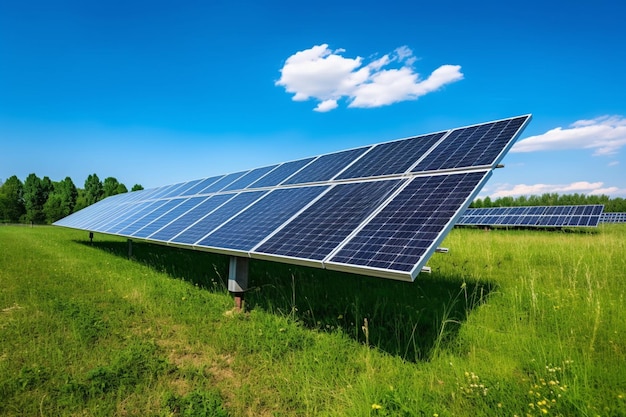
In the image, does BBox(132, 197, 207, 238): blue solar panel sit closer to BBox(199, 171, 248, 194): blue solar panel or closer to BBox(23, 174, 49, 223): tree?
BBox(199, 171, 248, 194): blue solar panel

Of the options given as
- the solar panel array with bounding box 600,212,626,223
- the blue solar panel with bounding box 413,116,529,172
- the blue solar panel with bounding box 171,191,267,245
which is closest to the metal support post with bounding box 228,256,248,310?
the blue solar panel with bounding box 171,191,267,245

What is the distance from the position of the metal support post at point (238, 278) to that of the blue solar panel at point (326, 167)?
114 inches

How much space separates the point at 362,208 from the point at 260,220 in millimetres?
2416

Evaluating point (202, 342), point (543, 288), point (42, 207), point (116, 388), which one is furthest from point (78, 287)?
point (42, 207)

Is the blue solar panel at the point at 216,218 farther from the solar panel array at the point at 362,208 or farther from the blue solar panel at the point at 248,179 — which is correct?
the blue solar panel at the point at 248,179

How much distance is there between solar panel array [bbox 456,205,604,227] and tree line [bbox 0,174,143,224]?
65.7 m

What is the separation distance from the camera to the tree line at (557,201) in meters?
80.9

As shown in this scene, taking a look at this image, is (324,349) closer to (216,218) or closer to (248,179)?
(216,218)

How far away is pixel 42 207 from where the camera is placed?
6519 centimetres

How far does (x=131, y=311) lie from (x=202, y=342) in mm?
2411

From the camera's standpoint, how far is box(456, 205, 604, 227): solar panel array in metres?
25.7

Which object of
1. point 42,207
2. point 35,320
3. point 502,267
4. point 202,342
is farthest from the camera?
point 42,207

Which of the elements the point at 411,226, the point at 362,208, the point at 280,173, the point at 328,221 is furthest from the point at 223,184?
the point at 411,226

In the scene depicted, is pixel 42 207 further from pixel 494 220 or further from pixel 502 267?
pixel 502 267
